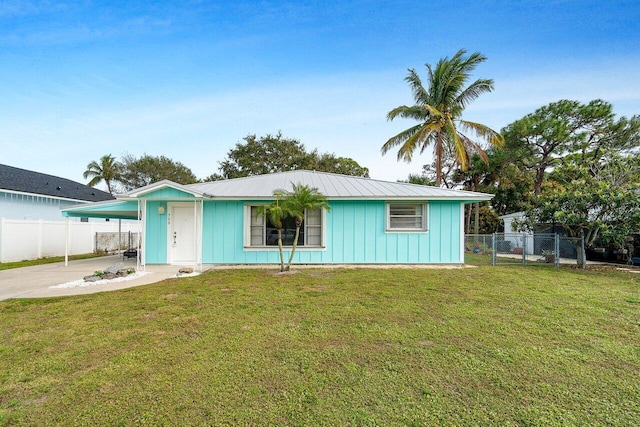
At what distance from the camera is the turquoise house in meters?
9.20

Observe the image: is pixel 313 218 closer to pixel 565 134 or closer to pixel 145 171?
pixel 565 134

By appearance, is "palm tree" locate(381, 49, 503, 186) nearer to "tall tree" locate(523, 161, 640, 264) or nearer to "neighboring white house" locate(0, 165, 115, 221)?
"tall tree" locate(523, 161, 640, 264)

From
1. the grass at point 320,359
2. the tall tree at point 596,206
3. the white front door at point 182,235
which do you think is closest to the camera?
the grass at point 320,359

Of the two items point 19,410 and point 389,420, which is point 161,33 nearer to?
point 19,410

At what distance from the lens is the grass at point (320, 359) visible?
219 centimetres

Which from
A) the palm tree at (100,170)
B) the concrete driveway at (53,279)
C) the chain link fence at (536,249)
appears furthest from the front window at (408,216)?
the palm tree at (100,170)

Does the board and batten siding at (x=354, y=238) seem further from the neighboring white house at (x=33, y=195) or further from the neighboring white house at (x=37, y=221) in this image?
the neighboring white house at (x=33, y=195)

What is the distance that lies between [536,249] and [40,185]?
26.2m

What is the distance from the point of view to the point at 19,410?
7.23 ft

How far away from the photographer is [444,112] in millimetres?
14703

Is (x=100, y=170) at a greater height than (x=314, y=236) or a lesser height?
greater

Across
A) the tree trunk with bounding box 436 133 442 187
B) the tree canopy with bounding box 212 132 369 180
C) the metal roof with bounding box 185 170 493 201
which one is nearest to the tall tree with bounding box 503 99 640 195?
the tree trunk with bounding box 436 133 442 187

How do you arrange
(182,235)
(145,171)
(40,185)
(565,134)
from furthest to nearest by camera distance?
1. (145,171)
2. (565,134)
3. (40,185)
4. (182,235)

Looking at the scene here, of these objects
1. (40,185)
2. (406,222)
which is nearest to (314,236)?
(406,222)
